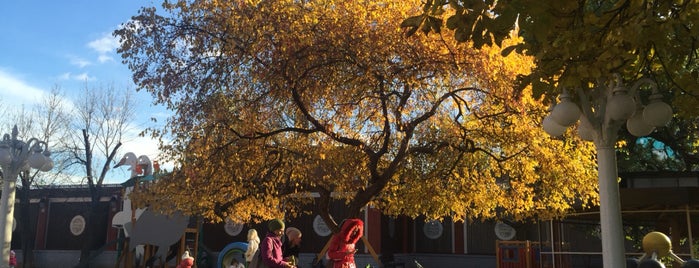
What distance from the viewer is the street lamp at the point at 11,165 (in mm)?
11453

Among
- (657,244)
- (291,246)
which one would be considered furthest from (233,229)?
(657,244)

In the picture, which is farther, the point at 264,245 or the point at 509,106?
the point at 509,106

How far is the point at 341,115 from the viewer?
12156 mm

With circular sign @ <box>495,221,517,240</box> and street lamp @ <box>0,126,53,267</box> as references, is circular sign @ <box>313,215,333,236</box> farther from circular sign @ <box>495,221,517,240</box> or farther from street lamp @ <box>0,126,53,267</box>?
street lamp @ <box>0,126,53,267</box>

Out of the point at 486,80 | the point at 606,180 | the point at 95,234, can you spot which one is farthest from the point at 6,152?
the point at 95,234

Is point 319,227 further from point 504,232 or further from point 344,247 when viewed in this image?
point 344,247

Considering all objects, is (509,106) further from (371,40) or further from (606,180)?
Result: (606,180)

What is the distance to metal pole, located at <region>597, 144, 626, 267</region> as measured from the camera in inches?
220

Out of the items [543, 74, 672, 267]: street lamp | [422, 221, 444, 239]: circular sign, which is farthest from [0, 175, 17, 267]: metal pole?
[422, 221, 444, 239]: circular sign

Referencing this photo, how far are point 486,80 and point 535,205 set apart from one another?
422cm

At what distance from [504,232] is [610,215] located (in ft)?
75.7

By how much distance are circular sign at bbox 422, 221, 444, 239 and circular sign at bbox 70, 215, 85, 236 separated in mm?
18512

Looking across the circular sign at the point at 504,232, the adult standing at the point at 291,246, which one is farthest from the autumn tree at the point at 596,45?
the circular sign at the point at 504,232

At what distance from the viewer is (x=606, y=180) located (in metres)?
Answer: 5.72
